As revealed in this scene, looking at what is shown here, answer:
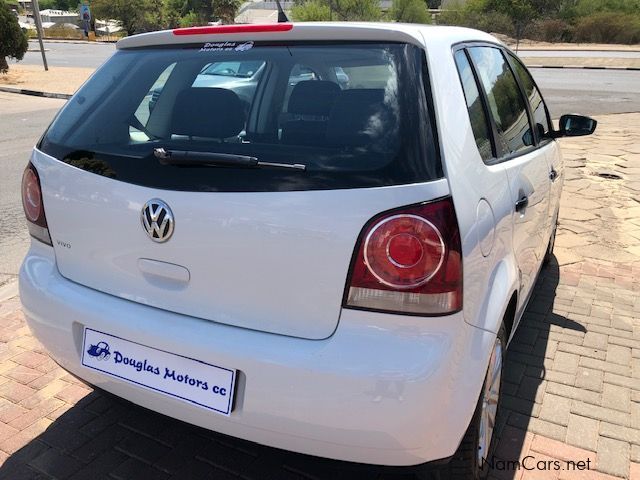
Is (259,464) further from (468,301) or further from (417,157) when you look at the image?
(417,157)

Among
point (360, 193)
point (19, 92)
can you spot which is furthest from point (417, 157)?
point (19, 92)

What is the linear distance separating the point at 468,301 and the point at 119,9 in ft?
235

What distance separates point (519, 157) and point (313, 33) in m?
1.17

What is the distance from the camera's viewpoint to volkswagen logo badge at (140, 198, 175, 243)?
1.86 meters

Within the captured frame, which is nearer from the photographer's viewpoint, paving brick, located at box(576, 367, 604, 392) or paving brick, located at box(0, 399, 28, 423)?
paving brick, located at box(0, 399, 28, 423)

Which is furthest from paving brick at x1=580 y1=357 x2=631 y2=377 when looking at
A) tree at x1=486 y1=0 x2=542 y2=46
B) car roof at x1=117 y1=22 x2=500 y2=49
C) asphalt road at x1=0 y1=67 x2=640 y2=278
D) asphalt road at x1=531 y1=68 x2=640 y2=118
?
tree at x1=486 y1=0 x2=542 y2=46

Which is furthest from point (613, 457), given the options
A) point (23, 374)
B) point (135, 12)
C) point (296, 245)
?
point (135, 12)

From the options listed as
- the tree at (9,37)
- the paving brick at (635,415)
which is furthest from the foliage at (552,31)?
the paving brick at (635,415)

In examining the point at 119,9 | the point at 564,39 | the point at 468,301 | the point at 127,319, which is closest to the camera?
the point at 468,301

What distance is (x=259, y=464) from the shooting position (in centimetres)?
237

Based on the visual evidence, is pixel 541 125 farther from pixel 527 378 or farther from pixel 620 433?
pixel 620 433

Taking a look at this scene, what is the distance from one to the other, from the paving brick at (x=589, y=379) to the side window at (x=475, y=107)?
151cm

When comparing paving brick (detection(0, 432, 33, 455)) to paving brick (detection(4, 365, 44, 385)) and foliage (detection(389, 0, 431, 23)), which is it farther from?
foliage (detection(389, 0, 431, 23))

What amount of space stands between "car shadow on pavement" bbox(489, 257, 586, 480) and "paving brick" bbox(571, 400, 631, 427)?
125 mm
